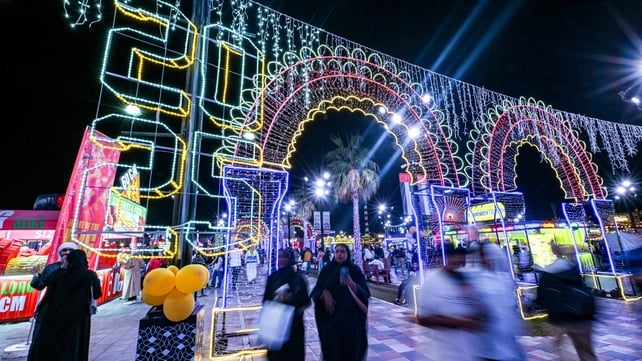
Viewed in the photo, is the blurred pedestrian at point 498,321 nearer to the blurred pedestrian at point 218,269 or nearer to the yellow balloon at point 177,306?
the yellow balloon at point 177,306

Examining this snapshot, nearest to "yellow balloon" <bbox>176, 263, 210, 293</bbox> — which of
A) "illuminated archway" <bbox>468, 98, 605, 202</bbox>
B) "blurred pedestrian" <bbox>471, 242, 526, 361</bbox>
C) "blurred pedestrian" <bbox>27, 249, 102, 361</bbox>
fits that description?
"blurred pedestrian" <bbox>27, 249, 102, 361</bbox>

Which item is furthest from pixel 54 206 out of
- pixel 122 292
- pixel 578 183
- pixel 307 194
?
pixel 307 194

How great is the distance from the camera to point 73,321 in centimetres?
358

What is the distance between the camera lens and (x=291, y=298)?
3.25 meters

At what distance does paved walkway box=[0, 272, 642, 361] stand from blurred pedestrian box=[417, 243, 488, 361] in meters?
2.71

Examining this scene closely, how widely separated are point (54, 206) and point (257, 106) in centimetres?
1073

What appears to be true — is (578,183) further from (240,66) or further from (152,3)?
(152,3)

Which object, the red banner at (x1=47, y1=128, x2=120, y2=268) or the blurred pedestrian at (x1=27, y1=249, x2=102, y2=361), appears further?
the red banner at (x1=47, y1=128, x2=120, y2=268)

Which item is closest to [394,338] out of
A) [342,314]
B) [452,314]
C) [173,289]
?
[342,314]

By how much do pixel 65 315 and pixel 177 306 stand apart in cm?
144

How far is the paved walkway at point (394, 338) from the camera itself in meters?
4.59

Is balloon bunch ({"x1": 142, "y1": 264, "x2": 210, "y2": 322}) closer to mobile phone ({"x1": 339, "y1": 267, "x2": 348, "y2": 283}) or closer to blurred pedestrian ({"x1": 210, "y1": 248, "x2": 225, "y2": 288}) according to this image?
mobile phone ({"x1": 339, "y1": 267, "x2": 348, "y2": 283})

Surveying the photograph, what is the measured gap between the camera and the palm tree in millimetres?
17828

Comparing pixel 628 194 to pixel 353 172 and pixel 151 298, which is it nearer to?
pixel 353 172
